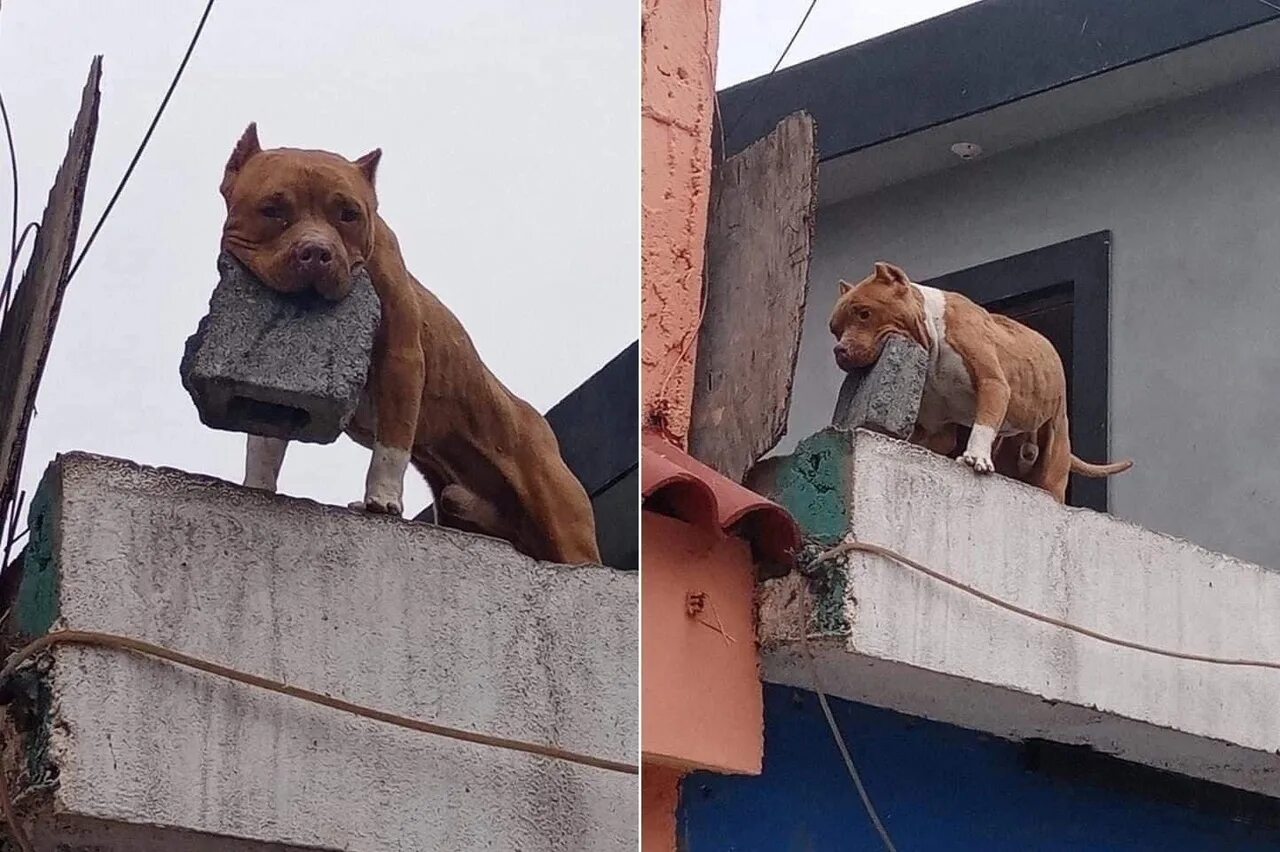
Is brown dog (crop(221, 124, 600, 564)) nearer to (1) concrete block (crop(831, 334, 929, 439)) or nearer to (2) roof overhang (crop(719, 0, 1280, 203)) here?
(1) concrete block (crop(831, 334, 929, 439))

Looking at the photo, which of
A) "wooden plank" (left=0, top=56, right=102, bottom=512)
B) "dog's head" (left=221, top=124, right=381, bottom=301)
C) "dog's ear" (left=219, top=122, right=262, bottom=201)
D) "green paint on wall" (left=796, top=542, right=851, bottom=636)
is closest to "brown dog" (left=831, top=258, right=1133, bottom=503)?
"green paint on wall" (left=796, top=542, right=851, bottom=636)

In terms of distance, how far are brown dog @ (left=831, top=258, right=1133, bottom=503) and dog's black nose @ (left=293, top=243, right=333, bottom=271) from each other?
62.8 inches

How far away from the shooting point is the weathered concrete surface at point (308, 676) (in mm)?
2814

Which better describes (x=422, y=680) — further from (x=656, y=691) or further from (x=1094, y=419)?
(x=1094, y=419)

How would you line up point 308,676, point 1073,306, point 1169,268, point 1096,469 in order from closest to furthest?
1. point 308,676
2. point 1096,469
3. point 1169,268
4. point 1073,306

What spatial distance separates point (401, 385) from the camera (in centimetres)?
321

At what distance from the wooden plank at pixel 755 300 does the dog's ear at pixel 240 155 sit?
1.50 meters

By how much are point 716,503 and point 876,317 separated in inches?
26.5

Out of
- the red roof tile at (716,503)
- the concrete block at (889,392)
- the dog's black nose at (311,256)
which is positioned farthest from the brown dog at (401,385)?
the concrete block at (889,392)

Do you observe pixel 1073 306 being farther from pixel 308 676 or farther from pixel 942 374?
pixel 308 676

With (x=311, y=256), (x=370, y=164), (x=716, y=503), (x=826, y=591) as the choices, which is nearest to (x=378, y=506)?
(x=311, y=256)

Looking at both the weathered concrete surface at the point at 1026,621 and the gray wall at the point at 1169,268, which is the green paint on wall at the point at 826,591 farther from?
the gray wall at the point at 1169,268

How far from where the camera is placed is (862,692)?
4320mm

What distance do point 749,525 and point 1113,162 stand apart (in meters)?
2.57
